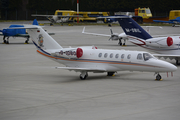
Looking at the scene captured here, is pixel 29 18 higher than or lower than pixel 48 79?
higher

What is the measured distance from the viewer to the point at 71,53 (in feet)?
77.6

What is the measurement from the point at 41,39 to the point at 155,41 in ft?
36.6

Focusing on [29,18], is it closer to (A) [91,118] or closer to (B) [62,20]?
(B) [62,20]

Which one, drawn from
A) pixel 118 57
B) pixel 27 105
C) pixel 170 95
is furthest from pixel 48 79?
pixel 170 95

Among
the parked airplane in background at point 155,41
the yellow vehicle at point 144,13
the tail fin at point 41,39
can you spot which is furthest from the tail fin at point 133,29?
the yellow vehicle at point 144,13

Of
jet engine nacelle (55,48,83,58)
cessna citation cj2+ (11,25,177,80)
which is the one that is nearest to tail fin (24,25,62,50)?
cessna citation cj2+ (11,25,177,80)

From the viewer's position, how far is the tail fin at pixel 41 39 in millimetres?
24969

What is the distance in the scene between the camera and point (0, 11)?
374 ft

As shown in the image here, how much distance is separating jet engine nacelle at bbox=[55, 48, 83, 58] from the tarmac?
1696mm

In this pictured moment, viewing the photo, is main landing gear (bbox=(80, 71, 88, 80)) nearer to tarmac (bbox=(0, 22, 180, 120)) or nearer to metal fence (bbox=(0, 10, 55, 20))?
tarmac (bbox=(0, 22, 180, 120))

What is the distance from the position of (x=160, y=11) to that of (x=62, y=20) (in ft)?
125

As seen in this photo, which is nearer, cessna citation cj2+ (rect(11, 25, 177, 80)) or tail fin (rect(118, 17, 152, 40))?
cessna citation cj2+ (rect(11, 25, 177, 80))

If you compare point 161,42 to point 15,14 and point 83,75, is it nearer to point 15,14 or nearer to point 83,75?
point 83,75

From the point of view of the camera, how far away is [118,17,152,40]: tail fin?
3181 centimetres
